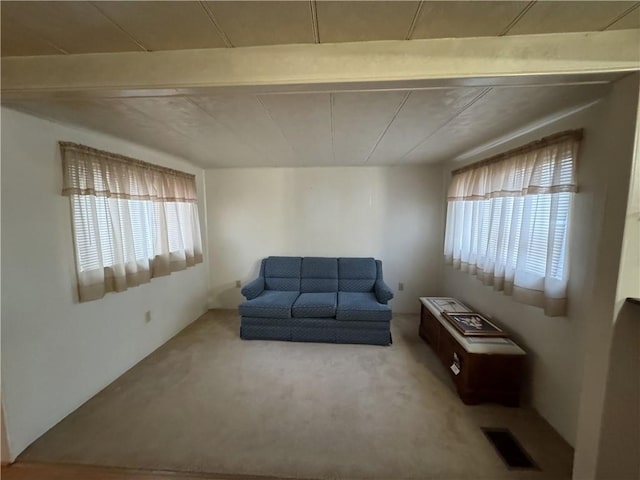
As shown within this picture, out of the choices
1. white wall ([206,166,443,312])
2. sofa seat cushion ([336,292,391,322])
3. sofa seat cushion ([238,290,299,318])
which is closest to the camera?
sofa seat cushion ([336,292,391,322])

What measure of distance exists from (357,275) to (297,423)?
2.12 m

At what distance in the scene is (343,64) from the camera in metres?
1.14

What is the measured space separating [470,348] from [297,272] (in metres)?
2.35

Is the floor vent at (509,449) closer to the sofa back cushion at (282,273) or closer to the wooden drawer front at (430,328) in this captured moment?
the wooden drawer front at (430,328)

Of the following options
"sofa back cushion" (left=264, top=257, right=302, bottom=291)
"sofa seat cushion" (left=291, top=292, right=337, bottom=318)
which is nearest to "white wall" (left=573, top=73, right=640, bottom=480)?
"sofa seat cushion" (left=291, top=292, right=337, bottom=318)

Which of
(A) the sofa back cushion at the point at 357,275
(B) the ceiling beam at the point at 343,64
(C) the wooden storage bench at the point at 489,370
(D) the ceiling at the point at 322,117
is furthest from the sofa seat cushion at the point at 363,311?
(B) the ceiling beam at the point at 343,64

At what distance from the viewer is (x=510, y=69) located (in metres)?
1.12

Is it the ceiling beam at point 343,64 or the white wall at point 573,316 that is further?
the white wall at point 573,316

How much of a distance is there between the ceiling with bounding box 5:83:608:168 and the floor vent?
2200 millimetres

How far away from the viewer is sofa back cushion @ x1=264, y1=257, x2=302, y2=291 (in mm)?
3771

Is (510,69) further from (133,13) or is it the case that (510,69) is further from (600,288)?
(133,13)

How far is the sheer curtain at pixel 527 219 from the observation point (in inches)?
69.3

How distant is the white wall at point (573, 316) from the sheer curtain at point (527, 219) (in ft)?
0.20

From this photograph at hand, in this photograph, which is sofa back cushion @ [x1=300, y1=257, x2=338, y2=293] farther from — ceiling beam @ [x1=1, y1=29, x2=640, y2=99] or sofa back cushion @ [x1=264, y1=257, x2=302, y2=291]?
ceiling beam @ [x1=1, y1=29, x2=640, y2=99]
